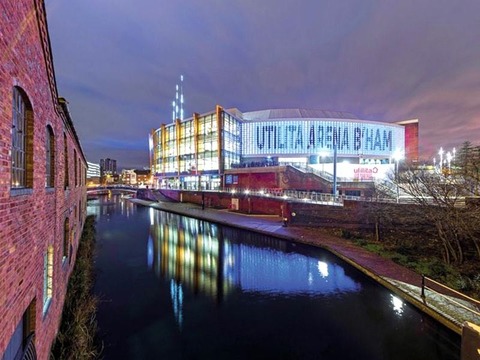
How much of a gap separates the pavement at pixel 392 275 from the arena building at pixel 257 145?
1932 cm

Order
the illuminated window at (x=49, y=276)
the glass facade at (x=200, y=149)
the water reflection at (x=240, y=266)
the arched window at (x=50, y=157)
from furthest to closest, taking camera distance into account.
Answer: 1. the glass facade at (x=200, y=149)
2. the water reflection at (x=240, y=266)
3. the arched window at (x=50, y=157)
4. the illuminated window at (x=49, y=276)

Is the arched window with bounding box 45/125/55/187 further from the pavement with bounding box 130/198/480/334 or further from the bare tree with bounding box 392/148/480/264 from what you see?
the bare tree with bounding box 392/148/480/264

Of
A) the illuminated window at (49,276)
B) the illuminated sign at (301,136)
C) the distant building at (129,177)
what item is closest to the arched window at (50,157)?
the illuminated window at (49,276)

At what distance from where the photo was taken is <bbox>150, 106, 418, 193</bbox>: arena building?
52000 millimetres

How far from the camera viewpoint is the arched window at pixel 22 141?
4046 millimetres

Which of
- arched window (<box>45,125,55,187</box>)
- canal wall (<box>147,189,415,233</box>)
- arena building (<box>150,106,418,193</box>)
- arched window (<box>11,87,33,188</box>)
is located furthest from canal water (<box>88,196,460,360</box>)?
arena building (<box>150,106,418,193</box>)

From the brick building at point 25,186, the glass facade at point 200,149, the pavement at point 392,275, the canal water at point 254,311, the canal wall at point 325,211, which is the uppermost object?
the glass facade at point 200,149

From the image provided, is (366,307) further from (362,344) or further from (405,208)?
(405,208)

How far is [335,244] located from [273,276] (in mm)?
6586

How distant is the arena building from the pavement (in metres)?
19.3

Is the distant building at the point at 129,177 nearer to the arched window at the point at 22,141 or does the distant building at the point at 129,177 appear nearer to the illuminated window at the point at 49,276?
the illuminated window at the point at 49,276

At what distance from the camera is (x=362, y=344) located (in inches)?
341

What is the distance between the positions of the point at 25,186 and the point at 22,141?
0.76m

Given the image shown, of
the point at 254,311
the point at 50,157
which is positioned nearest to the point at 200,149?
the point at 254,311
